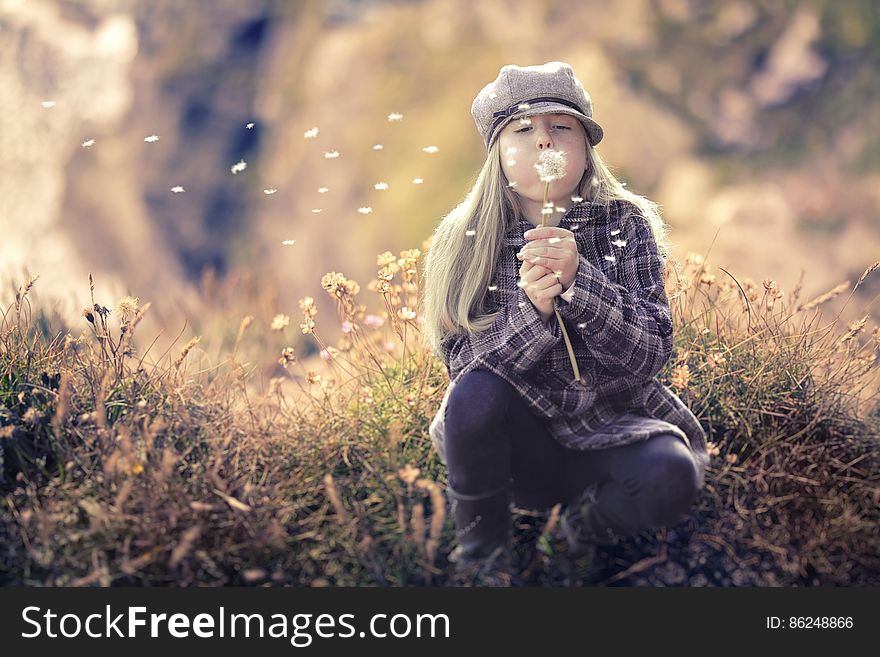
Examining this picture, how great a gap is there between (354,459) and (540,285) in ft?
2.67

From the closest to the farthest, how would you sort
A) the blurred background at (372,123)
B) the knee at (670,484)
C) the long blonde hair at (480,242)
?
the knee at (670,484)
the long blonde hair at (480,242)
the blurred background at (372,123)

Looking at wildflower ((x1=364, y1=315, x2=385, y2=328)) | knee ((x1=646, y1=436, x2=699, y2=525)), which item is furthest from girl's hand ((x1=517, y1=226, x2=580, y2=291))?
wildflower ((x1=364, y1=315, x2=385, y2=328))

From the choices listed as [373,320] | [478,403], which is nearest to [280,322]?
[373,320]

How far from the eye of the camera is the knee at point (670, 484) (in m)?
1.93

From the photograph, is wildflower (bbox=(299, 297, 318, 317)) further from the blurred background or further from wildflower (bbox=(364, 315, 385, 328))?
the blurred background

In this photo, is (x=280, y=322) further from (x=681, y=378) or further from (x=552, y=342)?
(x=681, y=378)

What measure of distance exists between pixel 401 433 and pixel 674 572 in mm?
799

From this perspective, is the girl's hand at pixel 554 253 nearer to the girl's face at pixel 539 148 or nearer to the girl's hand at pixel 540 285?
the girl's hand at pixel 540 285

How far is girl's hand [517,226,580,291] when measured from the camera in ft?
6.37

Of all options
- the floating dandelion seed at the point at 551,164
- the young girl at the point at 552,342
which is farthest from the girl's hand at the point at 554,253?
the floating dandelion seed at the point at 551,164

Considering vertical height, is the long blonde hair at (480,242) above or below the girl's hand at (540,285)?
above

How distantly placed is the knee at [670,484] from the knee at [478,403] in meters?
0.35

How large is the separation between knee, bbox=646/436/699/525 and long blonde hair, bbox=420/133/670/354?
1.63 ft

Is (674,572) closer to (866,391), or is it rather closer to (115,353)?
(866,391)
